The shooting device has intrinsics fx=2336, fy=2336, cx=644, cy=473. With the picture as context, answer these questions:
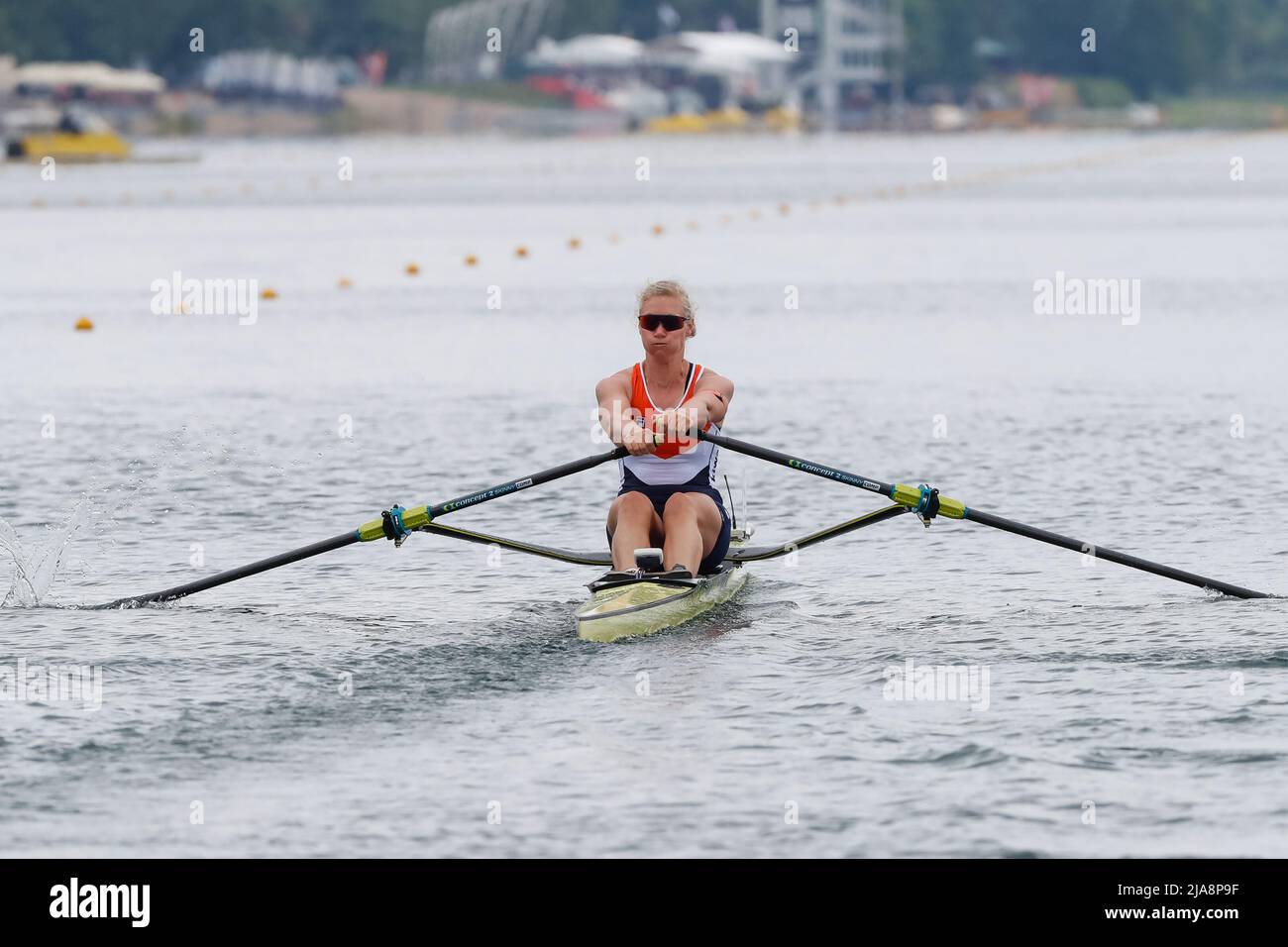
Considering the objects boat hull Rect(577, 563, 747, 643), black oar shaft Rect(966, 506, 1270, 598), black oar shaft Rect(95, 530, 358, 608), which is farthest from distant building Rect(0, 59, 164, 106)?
boat hull Rect(577, 563, 747, 643)

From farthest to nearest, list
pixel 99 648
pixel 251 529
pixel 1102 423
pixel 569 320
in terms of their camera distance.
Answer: pixel 569 320 < pixel 1102 423 < pixel 251 529 < pixel 99 648

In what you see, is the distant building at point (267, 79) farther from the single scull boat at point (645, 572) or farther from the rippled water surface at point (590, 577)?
the single scull boat at point (645, 572)

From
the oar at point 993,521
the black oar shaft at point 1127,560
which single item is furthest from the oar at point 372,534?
the black oar shaft at point 1127,560

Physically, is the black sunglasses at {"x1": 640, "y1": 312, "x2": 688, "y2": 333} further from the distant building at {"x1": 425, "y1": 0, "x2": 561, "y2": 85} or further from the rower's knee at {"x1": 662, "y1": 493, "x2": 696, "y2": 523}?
the distant building at {"x1": 425, "y1": 0, "x2": 561, "y2": 85}

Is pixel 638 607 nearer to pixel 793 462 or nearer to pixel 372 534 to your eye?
pixel 793 462

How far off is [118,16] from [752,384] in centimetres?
14607

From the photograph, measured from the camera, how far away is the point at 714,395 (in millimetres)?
12547

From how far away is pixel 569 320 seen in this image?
1183 inches

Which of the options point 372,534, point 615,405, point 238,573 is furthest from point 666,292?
point 238,573

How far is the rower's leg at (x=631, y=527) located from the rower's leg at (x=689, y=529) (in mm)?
67

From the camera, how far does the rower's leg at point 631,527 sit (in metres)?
12.3
